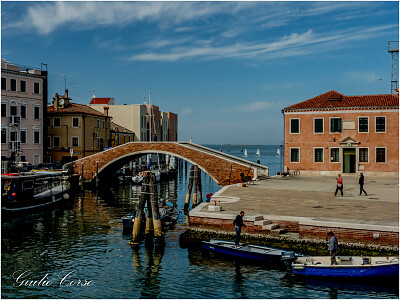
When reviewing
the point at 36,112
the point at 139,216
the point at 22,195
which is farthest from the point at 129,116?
the point at 139,216

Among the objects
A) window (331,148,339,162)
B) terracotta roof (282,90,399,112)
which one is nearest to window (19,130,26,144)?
terracotta roof (282,90,399,112)

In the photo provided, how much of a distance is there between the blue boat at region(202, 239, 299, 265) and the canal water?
1.11 ft

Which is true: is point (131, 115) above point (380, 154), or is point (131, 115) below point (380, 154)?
above

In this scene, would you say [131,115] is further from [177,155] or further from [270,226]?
[270,226]

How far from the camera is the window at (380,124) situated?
4022 cm

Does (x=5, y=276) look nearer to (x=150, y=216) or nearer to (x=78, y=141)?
(x=150, y=216)

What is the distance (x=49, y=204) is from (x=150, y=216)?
15.5 meters

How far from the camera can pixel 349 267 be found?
15.7 meters

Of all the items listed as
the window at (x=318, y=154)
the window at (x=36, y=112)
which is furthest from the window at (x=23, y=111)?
the window at (x=318, y=154)

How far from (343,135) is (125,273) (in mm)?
29430

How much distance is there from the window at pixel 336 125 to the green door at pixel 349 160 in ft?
6.45

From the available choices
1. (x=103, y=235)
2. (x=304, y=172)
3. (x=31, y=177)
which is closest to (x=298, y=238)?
(x=103, y=235)

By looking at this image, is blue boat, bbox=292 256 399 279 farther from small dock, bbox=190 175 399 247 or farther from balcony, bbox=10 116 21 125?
balcony, bbox=10 116 21 125

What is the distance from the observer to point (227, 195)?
89.6 feet
